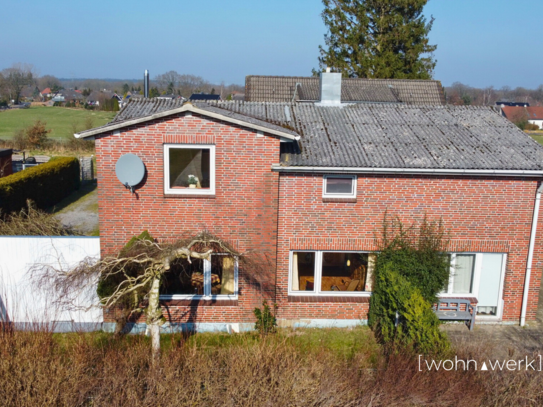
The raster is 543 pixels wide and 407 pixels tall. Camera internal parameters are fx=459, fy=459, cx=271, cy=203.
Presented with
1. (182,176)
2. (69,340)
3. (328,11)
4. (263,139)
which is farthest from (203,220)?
(328,11)

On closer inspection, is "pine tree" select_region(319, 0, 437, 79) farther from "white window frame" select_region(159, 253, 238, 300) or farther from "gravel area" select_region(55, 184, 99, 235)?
"white window frame" select_region(159, 253, 238, 300)

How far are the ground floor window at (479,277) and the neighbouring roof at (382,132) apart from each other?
2467 millimetres

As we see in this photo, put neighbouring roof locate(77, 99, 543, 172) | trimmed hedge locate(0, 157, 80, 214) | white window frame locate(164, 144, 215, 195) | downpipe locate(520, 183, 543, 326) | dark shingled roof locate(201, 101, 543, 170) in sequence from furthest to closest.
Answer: trimmed hedge locate(0, 157, 80, 214), downpipe locate(520, 183, 543, 326), dark shingled roof locate(201, 101, 543, 170), neighbouring roof locate(77, 99, 543, 172), white window frame locate(164, 144, 215, 195)

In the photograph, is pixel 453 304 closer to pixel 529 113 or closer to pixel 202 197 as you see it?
pixel 202 197

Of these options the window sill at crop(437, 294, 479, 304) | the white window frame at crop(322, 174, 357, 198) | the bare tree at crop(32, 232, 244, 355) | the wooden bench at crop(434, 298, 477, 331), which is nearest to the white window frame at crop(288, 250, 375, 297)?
the white window frame at crop(322, 174, 357, 198)

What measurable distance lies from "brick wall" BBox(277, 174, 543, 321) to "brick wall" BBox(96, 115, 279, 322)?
1.74 ft

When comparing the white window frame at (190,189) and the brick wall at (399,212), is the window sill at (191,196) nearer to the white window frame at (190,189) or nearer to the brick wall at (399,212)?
the white window frame at (190,189)

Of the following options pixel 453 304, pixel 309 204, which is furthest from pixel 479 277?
pixel 309 204

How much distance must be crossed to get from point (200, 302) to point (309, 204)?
3728 millimetres

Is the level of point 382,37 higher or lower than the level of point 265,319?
higher

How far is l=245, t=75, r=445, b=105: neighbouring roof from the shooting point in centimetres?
2467

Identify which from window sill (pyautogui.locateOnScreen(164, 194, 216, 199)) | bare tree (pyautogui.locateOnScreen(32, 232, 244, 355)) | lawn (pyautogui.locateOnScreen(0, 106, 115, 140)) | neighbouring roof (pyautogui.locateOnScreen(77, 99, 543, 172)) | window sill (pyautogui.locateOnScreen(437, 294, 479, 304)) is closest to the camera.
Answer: bare tree (pyautogui.locateOnScreen(32, 232, 244, 355))

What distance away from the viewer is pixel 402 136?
1250cm

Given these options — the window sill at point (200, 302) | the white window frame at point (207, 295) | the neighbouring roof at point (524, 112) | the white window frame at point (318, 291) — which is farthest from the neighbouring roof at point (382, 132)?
the neighbouring roof at point (524, 112)
